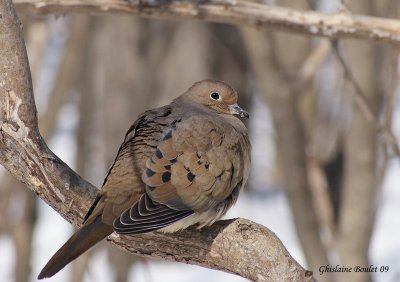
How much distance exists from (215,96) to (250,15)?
0.58 metres

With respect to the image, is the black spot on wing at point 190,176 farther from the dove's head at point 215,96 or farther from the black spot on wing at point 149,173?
the dove's head at point 215,96

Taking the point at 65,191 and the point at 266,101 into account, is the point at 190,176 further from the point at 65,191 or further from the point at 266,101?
Result: the point at 266,101

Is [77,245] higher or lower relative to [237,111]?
lower

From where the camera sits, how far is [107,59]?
26.3ft

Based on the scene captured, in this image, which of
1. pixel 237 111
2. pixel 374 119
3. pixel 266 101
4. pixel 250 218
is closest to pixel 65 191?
pixel 237 111

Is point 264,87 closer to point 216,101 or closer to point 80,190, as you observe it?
point 216,101

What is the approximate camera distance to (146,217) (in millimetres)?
3906

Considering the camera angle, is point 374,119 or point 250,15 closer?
point 250,15

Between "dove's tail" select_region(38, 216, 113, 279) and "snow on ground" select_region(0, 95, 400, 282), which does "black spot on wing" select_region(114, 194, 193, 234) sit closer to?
"dove's tail" select_region(38, 216, 113, 279)

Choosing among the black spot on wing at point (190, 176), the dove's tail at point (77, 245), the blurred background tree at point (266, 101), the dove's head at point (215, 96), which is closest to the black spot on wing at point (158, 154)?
the black spot on wing at point (190, 176)

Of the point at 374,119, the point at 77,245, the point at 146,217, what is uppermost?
the point at 374,119

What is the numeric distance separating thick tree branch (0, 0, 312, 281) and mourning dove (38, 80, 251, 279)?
12 cm

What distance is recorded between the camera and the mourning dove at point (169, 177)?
3.87 metres

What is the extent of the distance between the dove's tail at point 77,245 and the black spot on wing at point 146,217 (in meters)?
0.07
